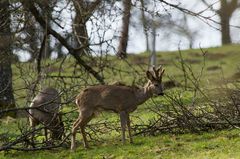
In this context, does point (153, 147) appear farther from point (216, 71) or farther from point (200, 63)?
point (200, 63)

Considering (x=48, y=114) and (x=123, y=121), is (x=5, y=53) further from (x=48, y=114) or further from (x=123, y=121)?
(x=123, y=121)

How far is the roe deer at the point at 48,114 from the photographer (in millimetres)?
12594

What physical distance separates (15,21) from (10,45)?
2.16 feet

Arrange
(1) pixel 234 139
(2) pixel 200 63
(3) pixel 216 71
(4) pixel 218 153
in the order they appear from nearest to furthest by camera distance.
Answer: (4) pixel 218 153, (1) pixel 234 139, (3) pixel 216 71, (2) pixel 200 63

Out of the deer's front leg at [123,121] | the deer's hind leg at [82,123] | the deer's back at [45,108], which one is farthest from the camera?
the deer's back at [45,108]

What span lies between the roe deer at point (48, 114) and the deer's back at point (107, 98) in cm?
50

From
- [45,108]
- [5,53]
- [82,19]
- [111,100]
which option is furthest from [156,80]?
[5,53]

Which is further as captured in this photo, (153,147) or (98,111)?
(98,111)

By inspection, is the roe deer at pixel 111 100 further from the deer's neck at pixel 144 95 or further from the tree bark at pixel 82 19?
the tree bark at pixel 82 19

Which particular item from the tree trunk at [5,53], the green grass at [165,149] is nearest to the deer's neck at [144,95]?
the green grass at [165,149]

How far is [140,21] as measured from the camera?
1912 centimetres

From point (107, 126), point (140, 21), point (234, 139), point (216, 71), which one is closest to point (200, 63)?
point (216, 71)

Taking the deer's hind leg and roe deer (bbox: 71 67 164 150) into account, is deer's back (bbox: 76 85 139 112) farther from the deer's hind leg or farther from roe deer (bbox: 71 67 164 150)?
the deer's hind leg

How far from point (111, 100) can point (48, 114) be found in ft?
5.37
